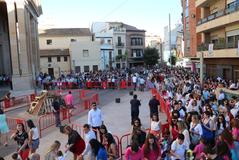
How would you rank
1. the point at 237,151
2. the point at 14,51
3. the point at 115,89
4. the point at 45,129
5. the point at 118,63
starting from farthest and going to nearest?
the point at 118,63
the point at 115,89
the point at 14,51
the point at 45,129
the point at 237,151

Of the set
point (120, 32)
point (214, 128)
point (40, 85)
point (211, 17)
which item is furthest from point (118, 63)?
point (214, 128)

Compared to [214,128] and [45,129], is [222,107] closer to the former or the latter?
[214,128]

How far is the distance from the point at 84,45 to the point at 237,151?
5265 centimetres

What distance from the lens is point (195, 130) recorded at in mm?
8695

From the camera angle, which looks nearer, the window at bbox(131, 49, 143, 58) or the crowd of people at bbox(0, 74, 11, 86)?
the crowd of people at bbox(0, 74, 11, 86)

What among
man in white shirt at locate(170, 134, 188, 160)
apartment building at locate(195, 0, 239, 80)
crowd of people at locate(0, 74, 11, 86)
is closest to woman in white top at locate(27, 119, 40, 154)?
man in white shirt at locate(170, 134, 188, 160)

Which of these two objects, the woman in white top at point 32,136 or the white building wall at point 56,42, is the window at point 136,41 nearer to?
the white building wall at point 56,42

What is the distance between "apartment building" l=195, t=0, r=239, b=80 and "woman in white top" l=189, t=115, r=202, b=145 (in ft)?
42.1

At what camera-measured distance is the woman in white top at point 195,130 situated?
860cm

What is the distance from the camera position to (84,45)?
58375mm

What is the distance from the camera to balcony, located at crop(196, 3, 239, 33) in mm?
23375

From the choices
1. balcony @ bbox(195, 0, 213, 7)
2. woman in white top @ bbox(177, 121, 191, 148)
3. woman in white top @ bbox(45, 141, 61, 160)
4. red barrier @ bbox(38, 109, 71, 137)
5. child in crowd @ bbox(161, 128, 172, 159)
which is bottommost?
red barrier @ bbox(38, 109, 71, 137)

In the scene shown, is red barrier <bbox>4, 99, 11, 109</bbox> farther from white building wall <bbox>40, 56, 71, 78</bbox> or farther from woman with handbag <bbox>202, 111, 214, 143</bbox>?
white building wall <bbox>40, 56, 71, 78</bbox>

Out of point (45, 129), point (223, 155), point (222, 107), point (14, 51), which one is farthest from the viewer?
point (14, 51)
